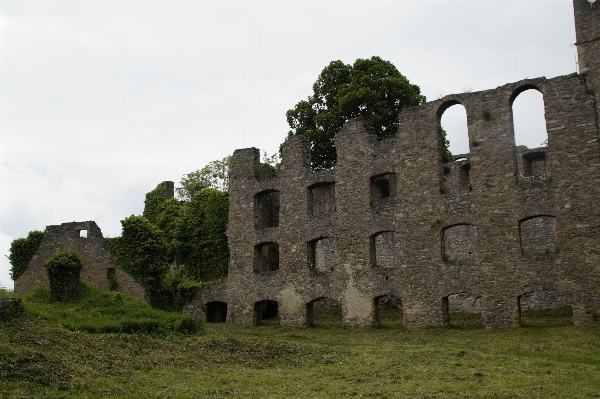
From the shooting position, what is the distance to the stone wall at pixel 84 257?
122 ft

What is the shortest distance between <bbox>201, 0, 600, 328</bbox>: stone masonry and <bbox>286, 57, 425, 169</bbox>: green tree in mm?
5318

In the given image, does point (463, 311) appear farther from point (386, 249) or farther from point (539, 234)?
point (539, 234)

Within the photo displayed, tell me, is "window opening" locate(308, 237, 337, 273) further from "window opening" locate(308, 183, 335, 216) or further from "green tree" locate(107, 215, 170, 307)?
"green tree" locate(107, 215, 170, 307)

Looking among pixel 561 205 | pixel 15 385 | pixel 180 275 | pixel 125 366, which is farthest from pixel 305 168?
pixel 15 385

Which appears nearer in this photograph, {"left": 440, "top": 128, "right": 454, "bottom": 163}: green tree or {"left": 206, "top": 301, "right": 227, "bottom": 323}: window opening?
{"left": 206, "top": 301, "right": 227, "bottom": 323}: window opening

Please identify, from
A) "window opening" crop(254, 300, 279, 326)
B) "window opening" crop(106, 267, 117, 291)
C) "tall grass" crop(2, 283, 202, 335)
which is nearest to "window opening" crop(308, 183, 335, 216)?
"window opening" crop(254, 300, 279, 326)

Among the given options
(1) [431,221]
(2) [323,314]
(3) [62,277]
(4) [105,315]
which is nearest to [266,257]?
(2) [323,314]

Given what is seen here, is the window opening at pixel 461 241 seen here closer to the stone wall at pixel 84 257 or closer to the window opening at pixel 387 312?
the window opening at pixel 387 312

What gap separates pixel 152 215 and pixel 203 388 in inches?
1066

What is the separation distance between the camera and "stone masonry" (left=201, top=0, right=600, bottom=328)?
23.9m

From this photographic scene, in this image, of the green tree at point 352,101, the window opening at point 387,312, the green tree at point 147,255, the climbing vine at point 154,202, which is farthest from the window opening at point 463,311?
the climbing vine at point 154,202

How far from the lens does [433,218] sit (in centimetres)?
2633

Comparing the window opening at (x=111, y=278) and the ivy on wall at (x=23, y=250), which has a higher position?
the ivy on wall at (x=23, y=250)

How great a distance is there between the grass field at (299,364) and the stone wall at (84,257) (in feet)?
49.2
